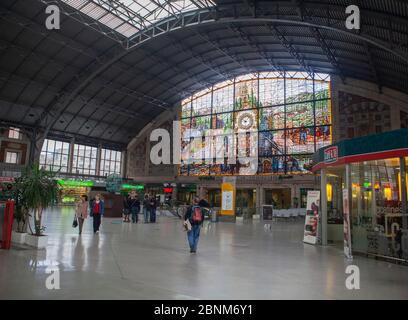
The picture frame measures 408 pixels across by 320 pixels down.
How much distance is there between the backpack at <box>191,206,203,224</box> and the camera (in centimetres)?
891

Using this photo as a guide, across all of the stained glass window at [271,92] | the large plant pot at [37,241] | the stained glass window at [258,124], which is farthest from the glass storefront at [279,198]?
the large plant pot at [37,241]

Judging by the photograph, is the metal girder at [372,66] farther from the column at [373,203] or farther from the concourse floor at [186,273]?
the concourse floor at [186,273]

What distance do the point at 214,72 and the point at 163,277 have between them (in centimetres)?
3381

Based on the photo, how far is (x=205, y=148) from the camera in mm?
40531

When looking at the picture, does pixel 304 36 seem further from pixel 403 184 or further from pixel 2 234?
pixel 2 234

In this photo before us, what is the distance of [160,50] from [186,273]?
27785mm

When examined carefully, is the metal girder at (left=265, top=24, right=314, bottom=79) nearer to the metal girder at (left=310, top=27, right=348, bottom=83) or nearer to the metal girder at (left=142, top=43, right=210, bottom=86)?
the metal girder at (left=310, top=27, right=348, bottom=83)

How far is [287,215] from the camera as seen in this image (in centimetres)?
2772

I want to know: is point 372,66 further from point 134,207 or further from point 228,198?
point 134,207

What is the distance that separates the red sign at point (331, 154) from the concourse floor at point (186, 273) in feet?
9.78

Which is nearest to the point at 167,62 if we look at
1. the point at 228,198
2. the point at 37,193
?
the point at 228,198

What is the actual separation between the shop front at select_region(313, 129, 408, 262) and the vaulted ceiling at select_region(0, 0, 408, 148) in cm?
1055

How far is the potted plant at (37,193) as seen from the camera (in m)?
9.17

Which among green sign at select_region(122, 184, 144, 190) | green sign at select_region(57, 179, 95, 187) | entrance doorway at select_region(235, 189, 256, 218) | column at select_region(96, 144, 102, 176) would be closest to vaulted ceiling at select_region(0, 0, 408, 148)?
column at select_region(96, 144, 102, 176)
